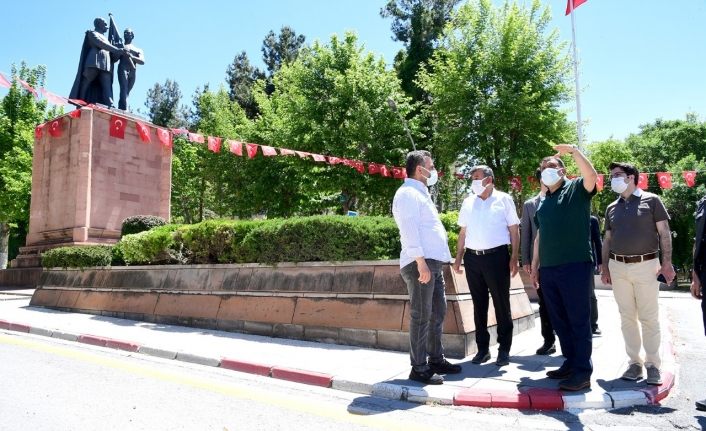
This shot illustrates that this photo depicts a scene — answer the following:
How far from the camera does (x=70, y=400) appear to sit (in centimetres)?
444

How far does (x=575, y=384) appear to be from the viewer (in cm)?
443

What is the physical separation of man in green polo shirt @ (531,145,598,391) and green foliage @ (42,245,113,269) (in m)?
10.4

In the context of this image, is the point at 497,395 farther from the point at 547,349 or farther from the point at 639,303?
the point at 547,349

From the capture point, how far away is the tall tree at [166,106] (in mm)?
52469

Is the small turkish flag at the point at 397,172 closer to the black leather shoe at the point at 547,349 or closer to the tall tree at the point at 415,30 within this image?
the tall tree at the point at 415,30

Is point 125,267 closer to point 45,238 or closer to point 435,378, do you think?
point 435,378

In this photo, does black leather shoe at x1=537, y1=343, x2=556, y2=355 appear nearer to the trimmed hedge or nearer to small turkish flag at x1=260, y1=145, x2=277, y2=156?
the trimmed hedge

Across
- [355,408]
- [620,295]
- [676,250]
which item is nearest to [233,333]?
[355,408]

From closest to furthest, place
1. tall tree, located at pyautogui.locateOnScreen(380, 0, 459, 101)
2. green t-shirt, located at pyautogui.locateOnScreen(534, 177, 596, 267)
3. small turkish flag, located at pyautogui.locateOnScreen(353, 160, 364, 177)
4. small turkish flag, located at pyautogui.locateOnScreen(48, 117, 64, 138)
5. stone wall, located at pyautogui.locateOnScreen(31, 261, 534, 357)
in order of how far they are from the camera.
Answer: green t-shirt, located at pyautogui.locateOnScreen(534, 177, 596, 267), stone wall, located at pyautogui.locateOnScreen(31, 261, 534, 357), small turkish flag, located at pyautogui.locateOnScreen(48, 117, 64, 138), small turkish flag, located at pyautogui.locateOnScreen(353, 160, 364, 177), tall tree, located at pyautogui.locateOnScreen(380, 0, 459, 101)

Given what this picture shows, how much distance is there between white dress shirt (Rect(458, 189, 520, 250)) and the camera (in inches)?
221

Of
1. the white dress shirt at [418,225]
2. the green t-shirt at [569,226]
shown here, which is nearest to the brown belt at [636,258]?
the green t-shirt at [569,226]

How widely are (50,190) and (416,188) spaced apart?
18.6 m

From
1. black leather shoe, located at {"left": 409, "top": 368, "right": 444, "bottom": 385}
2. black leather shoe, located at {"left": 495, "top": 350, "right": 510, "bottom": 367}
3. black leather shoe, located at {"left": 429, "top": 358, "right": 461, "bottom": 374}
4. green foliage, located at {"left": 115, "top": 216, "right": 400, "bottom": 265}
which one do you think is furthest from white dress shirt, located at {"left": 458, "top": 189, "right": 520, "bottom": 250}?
green foliage, located at {"left": 115, "top": 216, "right": 400, "bottom": 265}

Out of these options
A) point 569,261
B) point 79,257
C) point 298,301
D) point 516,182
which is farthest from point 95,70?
point 569,261
